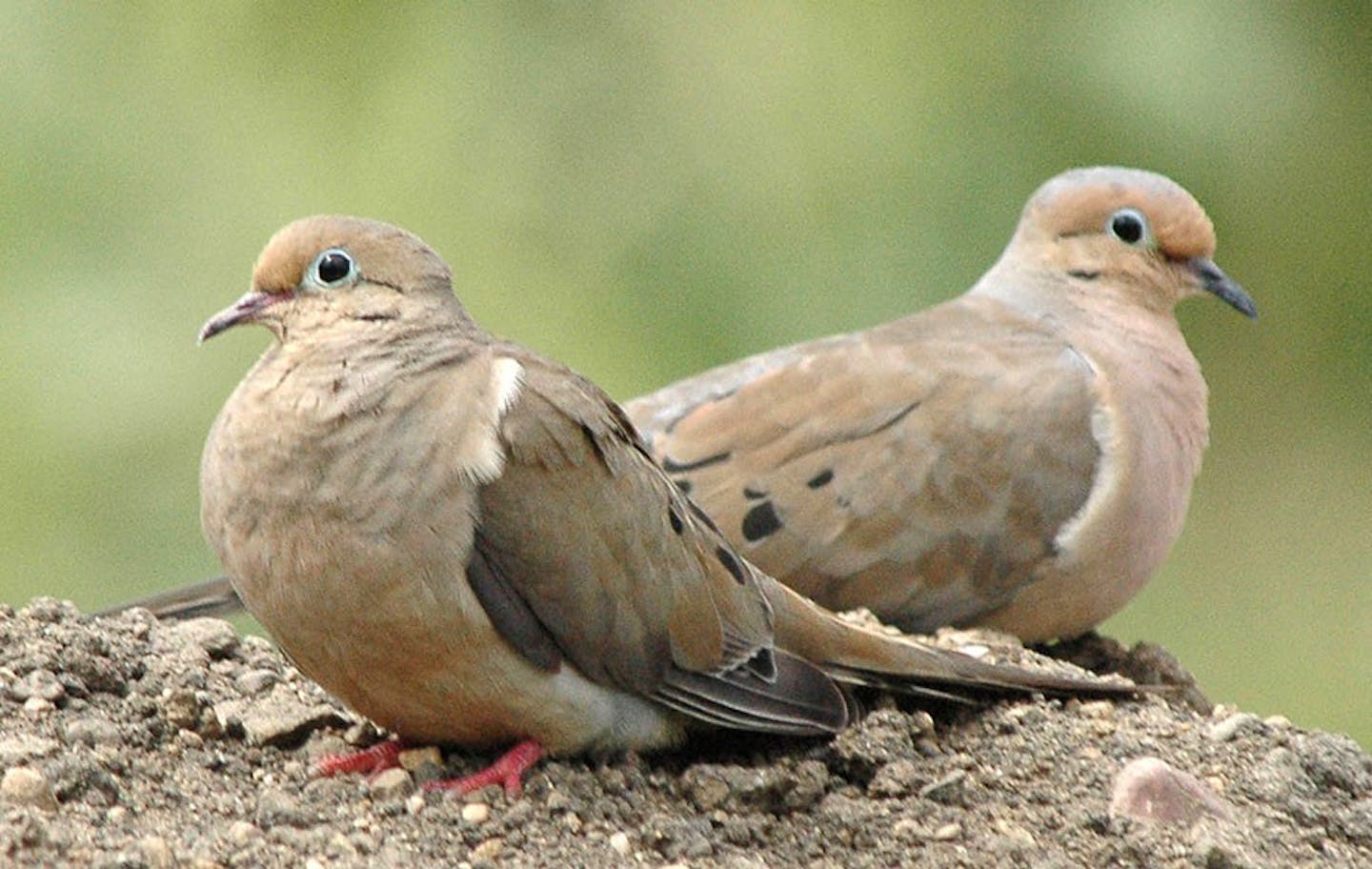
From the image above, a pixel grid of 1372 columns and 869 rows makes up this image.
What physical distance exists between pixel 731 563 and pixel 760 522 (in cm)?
116

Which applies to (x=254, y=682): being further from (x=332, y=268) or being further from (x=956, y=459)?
(x=956, y=459)

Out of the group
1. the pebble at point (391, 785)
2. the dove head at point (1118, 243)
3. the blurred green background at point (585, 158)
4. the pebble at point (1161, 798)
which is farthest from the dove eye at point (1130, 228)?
the pebble at point (391, 785)

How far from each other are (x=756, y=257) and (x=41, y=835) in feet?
8.22

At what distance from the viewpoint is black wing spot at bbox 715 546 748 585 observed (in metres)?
3.73

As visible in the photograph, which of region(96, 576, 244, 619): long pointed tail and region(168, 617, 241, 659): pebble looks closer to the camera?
region(168, 617, 241, 659): pebble

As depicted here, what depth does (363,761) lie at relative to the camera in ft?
11.3

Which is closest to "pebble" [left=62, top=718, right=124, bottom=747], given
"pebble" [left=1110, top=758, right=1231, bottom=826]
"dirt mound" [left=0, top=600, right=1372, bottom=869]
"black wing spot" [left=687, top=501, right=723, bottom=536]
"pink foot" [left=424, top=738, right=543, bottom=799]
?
"dirt mound" [left=0, top=600, right=1372, bottom=869]

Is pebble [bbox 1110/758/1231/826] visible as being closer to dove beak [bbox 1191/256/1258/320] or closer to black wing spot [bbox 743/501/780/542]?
black wing spot [bbox 743/501/780/542]

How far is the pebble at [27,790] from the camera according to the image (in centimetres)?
304

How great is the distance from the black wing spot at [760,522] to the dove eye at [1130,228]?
1.23m

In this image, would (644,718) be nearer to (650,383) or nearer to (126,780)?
(126,780)

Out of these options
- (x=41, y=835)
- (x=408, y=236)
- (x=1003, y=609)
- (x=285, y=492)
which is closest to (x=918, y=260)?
(x=1003, y=609)

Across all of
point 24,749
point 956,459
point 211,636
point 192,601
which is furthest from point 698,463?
point 24,749

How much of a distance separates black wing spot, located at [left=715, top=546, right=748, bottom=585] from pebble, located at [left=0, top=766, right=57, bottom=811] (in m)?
1.16
